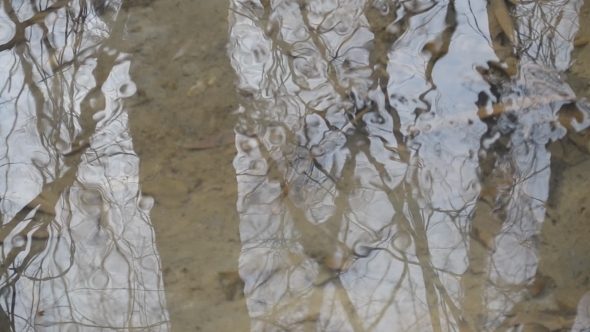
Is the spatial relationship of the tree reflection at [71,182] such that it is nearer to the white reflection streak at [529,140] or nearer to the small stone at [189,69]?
the small stone at [189,69]

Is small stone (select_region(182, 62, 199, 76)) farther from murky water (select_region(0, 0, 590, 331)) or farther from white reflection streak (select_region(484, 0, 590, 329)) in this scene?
white reflection streak (select_region(484, 0, 590, 329))

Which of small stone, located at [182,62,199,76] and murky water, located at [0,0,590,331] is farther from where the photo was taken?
small stone, located at [182,62,199,76]

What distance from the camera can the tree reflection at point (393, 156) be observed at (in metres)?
1.96

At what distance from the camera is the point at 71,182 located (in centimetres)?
211

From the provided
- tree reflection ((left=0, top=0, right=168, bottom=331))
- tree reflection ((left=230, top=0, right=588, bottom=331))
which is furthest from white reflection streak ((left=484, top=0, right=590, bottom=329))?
tree reflection ((left=0, top=0, right=168, bottom=331))

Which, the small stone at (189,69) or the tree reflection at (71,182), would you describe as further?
the small stone at (189,69)

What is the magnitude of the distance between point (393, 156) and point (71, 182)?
1.23m

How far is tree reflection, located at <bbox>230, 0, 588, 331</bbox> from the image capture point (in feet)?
6.45

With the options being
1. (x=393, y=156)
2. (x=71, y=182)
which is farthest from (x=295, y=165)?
(x=71, y=182)

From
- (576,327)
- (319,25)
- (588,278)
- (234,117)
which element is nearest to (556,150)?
(588,278)

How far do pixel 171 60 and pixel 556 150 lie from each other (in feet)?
5.11

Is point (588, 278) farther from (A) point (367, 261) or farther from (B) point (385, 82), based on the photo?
(B) point (385, 82)

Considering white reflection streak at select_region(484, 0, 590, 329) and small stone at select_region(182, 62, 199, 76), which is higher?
small stone at select_region(182, 62, 199, 76)

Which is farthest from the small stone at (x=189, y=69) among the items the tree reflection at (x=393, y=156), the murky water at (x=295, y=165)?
the tree reflection at (x=393, y=156)
